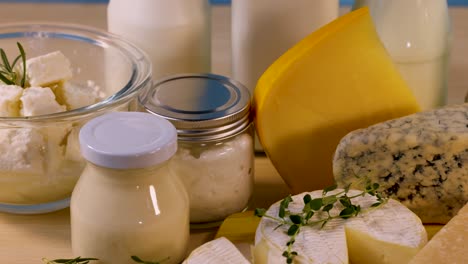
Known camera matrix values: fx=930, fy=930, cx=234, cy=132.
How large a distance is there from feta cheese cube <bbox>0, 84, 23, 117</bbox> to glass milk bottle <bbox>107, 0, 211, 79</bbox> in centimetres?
20

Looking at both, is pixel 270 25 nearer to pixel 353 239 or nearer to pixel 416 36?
pixel 416 36

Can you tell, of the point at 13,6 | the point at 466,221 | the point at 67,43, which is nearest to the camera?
the point at 466,221

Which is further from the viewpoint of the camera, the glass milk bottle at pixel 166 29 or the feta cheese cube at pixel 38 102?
the glass milk bottle at pixel 166 29

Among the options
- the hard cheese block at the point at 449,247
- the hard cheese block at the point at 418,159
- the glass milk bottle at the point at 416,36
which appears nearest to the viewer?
the hard cheese block at the point at 449,247

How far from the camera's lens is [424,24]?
4.08 feet

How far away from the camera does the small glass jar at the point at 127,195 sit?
0.98m

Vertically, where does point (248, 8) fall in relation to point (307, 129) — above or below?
above

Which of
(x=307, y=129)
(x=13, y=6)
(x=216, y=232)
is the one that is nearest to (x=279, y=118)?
(x=307, y=129)

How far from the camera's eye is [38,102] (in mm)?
1134

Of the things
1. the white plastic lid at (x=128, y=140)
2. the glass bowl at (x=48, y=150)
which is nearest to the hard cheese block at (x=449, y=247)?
the white plastic lid at (x=128, y=140)

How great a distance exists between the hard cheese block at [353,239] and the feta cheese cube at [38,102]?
308 mm

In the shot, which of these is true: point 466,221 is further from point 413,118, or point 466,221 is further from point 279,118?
point 279,118

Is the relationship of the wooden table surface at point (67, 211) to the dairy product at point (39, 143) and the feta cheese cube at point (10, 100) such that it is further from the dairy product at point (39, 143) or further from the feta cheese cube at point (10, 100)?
the feta cheese cube at point (10, 100)

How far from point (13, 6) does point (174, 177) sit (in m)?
0.90
